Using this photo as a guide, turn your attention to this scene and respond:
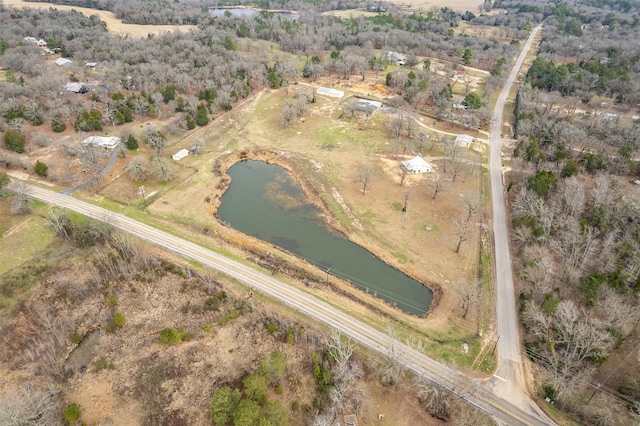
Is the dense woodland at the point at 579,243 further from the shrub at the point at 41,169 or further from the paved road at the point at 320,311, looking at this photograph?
the shrub at the point at 41,169

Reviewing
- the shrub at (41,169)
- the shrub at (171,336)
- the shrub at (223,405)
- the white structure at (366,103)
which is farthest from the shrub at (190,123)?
the shrub at (223,405)

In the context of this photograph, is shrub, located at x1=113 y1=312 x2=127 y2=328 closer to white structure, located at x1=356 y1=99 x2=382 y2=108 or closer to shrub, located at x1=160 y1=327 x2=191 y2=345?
shrub, located at x1=160 y1=327 x2=191 y2=345


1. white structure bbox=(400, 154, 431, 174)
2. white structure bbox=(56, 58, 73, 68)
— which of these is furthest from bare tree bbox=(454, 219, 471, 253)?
white structure bbox=(56, 58, 73, 68)

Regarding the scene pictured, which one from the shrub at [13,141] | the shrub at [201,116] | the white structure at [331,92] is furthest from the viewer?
the white structure at [331,92]

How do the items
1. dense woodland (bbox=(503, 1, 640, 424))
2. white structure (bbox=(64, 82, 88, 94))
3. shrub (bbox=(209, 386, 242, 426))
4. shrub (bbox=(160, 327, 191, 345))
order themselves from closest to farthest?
shrub (bbox=(209, 386, 242, 426)) → dense woodland (bbox=(503, 1, 640, 424)) → shrub (bbox=(160, 327, 191, 345)) → white structure (bbox=(64, 82, 88, 94))

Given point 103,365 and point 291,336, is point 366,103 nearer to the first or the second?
point 291,336

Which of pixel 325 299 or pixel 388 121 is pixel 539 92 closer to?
pixel 388 121

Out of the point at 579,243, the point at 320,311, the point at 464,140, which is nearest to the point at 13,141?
the point at 320,311
